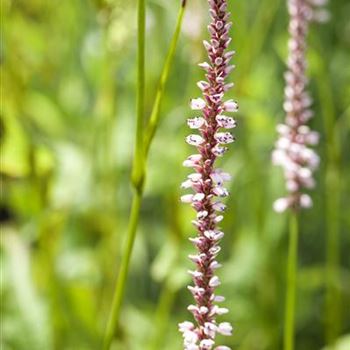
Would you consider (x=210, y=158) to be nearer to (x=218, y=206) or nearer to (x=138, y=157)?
(x=218, y=206)

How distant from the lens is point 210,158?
1032 millimetres

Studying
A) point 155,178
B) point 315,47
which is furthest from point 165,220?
point 315,47

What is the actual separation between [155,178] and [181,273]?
0.56 metres

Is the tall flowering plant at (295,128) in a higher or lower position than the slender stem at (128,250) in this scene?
higher

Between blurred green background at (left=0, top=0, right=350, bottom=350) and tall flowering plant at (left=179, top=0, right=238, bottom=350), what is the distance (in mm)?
917

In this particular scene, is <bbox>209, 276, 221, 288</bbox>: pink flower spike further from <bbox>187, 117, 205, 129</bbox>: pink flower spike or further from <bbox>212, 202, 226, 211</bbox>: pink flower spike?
<bbox>187, 117, 205, 129</bbox>: pink flower spike

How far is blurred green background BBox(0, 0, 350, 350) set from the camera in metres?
2.21

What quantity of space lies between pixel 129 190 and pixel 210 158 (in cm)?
199

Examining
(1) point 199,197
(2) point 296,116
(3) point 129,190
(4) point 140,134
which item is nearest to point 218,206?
(1) point 199,197

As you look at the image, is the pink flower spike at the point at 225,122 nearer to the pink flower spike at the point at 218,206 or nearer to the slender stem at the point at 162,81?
the pink flower spike at the point at 218,206

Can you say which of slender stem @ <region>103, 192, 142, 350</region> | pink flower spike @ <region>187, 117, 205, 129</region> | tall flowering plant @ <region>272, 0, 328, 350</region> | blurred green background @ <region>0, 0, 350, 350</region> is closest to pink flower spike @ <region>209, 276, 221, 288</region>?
pink flower spike @ <region>187, 117, 205, 129</region>

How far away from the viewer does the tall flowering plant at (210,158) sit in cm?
101

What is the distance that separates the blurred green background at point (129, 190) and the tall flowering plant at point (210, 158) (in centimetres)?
92

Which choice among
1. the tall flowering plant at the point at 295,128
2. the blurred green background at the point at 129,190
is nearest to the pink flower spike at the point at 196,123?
the tall flowering plant at the point at 295,128
